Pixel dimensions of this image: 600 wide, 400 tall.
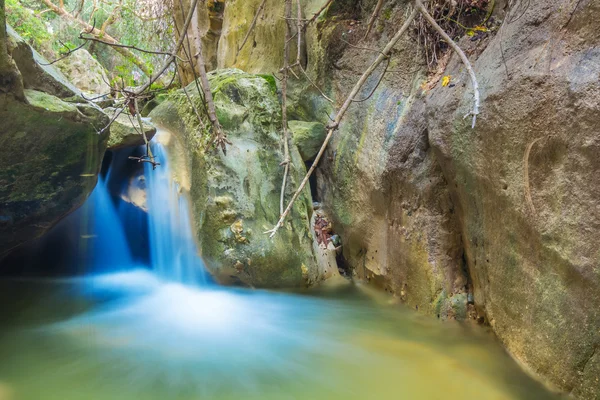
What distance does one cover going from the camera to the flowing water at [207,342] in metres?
2.41

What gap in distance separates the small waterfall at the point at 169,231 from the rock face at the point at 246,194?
18cm

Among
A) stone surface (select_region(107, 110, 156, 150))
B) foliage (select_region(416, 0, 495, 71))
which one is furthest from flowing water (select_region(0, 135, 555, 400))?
foliage (select_region(416, 0, 495, 71))

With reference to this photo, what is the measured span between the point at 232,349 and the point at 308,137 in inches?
121

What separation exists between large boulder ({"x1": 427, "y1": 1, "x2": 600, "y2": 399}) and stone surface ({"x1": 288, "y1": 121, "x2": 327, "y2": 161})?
2.35 metres

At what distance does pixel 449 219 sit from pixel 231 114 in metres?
2.51

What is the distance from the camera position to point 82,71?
11.7 m

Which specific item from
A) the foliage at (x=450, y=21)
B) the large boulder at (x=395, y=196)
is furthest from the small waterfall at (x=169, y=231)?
the foliage at (x=450, y=21)

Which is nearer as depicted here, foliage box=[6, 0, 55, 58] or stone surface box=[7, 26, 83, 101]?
stone surface box=[7, 26, 83, 101]

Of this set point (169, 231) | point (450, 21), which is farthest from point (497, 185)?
point (169, 231)

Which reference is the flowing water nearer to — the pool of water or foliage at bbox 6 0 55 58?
the pool of water

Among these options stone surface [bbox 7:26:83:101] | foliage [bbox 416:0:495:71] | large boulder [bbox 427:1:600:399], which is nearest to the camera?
large boulder [bbox 427:1:600:399]

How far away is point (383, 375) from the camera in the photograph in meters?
2.60

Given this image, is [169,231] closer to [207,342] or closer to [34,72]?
[207,342]

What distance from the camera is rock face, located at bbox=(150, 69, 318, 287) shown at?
4.16 metres
